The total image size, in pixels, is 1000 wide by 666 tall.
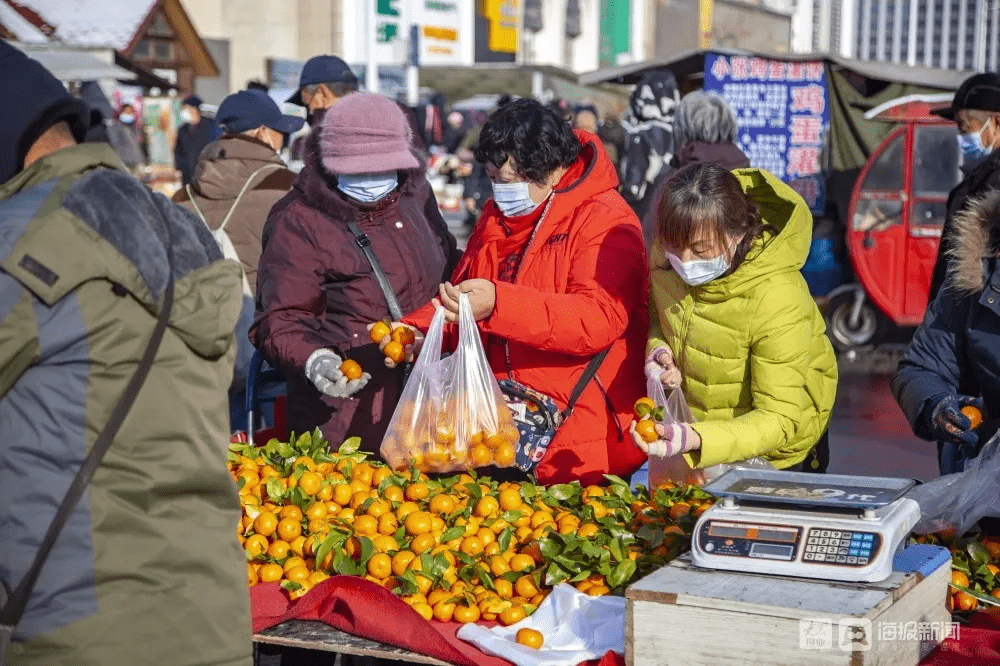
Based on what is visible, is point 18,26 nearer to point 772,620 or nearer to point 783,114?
point 783,114

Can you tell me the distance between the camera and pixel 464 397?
3.56m

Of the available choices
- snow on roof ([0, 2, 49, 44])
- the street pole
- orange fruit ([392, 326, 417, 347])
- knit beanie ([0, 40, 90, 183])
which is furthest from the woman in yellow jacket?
the street pole

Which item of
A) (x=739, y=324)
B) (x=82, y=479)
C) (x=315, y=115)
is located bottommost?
(x=82, y=479)

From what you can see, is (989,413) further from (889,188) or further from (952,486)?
(889,188)

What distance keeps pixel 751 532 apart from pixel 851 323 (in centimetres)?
899

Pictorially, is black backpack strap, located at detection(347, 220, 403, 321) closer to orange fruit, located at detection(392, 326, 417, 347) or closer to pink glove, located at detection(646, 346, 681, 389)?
orange fruit, located at detection(392, 326, 417, 347)

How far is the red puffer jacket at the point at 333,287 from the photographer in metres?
4.02

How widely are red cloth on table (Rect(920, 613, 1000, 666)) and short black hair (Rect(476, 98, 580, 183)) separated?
1.64 m

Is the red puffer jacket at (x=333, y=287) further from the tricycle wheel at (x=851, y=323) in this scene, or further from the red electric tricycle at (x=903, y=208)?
the tricycle wheel at (x=851, y=323)

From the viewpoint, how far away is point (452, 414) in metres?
3.60

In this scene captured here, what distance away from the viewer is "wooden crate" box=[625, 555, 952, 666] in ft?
7.68

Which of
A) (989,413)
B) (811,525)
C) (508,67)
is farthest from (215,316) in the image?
(508,67)

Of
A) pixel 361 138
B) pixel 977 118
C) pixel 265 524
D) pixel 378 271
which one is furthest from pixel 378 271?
pixel 977 118

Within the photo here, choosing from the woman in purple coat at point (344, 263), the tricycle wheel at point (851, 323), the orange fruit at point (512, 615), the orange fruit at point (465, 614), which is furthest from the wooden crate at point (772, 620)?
the tricycle wheel at point (851, 323)
